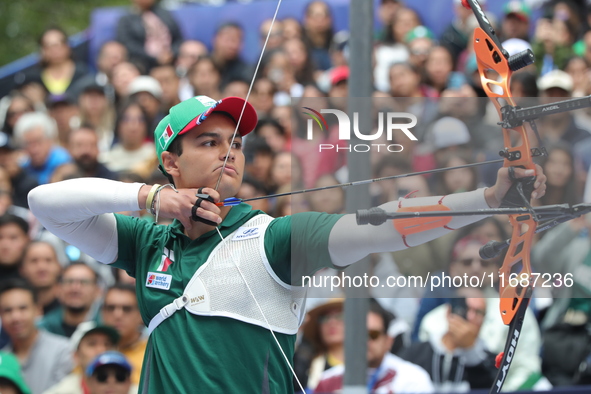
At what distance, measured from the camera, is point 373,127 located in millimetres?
3070

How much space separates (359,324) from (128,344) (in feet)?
8.39

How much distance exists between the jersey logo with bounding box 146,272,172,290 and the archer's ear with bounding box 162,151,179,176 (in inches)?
15.2

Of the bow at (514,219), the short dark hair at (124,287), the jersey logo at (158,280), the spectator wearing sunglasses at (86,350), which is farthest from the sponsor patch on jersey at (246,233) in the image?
the short dark hair at (124,287)

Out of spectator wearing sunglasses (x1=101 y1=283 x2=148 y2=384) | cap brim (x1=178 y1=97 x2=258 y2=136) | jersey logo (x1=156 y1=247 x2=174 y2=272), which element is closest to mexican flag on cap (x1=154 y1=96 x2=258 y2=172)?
cap brim (x1=178 y1=97 x2=258 y2=136)

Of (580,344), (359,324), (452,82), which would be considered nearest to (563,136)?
(359,324)

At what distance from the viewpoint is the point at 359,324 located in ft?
10.6

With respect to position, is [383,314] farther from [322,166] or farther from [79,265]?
[79,265]

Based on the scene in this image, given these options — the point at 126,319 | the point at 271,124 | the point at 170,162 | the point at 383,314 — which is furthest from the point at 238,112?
the point at 271,124

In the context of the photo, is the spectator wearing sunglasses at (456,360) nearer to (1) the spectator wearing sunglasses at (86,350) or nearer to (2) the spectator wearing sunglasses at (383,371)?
(2) the spectator wearing sunglasses at (383,371)

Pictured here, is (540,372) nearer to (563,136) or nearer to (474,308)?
(474,308)

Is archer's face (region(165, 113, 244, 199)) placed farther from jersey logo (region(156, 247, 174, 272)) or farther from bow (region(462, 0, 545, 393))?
bow (region(462, 0, 545, 393))

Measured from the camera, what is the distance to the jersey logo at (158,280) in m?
2.97

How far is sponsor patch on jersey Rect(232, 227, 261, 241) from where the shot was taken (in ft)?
9.62

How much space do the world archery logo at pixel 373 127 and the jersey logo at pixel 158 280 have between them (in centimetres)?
69
